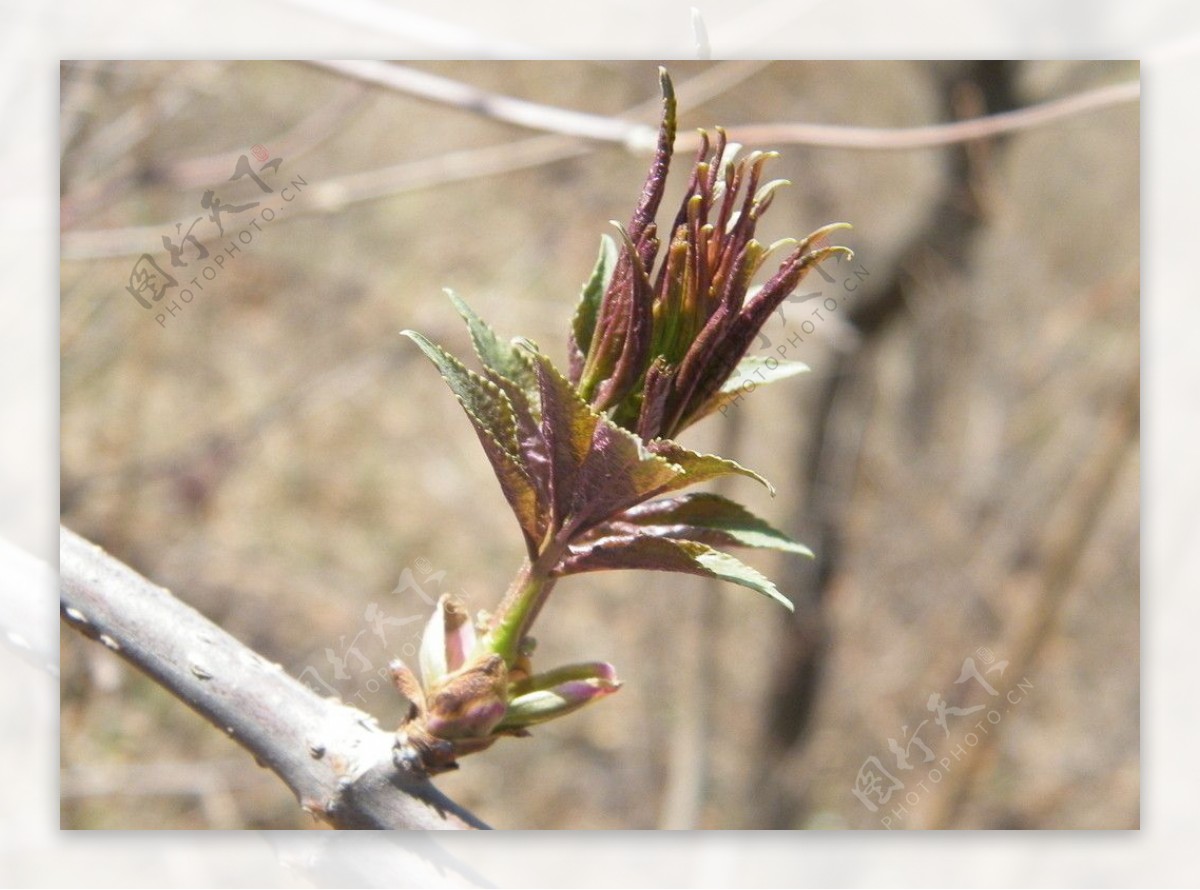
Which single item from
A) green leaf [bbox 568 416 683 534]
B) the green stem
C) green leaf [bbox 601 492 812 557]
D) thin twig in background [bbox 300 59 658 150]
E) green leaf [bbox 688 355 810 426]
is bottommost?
the green stem

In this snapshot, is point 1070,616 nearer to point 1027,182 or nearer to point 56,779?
point 1027,182

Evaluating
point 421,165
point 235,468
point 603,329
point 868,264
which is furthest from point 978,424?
point 603,329

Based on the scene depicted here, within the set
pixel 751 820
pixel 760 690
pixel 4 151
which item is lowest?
pixel 751 820
